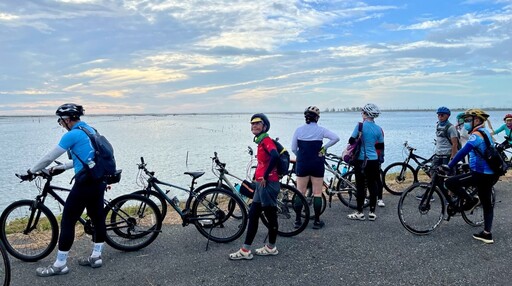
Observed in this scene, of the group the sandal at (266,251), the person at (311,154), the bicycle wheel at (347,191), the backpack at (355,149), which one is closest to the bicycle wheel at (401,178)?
the bicycle wheel at (347,191)

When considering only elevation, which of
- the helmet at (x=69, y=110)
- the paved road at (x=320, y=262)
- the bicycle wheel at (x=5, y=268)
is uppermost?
the helmet at (x=69, y=110)

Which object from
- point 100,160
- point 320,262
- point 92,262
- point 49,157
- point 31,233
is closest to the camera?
point 49,157

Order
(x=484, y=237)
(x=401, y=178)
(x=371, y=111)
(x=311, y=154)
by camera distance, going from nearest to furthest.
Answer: (x=484, y=237) < (x=311, y=154) < (x=371, y=111) < (x=401, y=178)

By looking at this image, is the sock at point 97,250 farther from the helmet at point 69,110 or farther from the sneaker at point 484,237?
the sneaker at point 484,237

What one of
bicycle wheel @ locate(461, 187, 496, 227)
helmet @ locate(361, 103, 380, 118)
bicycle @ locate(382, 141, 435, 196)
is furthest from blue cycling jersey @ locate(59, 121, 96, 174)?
bicycle @ locate(382, 141, 435, 196)

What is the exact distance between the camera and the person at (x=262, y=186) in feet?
16.0

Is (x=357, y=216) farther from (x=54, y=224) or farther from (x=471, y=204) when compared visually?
(x=54, y=224)

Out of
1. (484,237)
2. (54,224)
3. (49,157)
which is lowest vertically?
(484,237)

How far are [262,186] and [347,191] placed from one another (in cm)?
305

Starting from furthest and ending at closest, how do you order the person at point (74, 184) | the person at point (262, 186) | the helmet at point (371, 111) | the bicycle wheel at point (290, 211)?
the helmet at point (371, 111) → the bicycle wheel at point (290, 211) → the person at point (262, 186) → the person at point (74, 184)

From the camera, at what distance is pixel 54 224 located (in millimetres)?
4930

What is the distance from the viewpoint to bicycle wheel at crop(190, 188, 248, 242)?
564cm

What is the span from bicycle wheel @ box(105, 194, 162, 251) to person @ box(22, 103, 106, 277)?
20.8 inches

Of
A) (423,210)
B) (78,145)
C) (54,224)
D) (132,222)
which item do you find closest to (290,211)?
(423,210)
